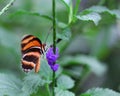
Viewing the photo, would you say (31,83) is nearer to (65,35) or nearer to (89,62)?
(65,35)

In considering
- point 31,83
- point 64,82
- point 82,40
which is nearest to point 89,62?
point 82,40

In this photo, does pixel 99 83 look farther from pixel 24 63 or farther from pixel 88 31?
pixel 24 63

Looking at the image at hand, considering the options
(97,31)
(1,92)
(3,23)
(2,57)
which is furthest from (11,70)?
(1,92)

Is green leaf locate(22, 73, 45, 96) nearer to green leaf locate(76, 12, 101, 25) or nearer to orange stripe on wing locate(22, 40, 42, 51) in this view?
orange stripe on wing locate(22, 40, 42, 51)

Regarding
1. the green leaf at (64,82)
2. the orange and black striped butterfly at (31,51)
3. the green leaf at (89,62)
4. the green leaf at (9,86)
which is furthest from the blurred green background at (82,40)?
the orange and black striped butterfly at (31,51)

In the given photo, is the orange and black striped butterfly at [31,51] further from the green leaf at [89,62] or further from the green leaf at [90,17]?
the green leaf at [89,62]

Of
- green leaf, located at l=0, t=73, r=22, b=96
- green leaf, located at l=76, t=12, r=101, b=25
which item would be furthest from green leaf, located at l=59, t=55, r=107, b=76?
green leaf, located at l=76, t=12, r=101, b=25
